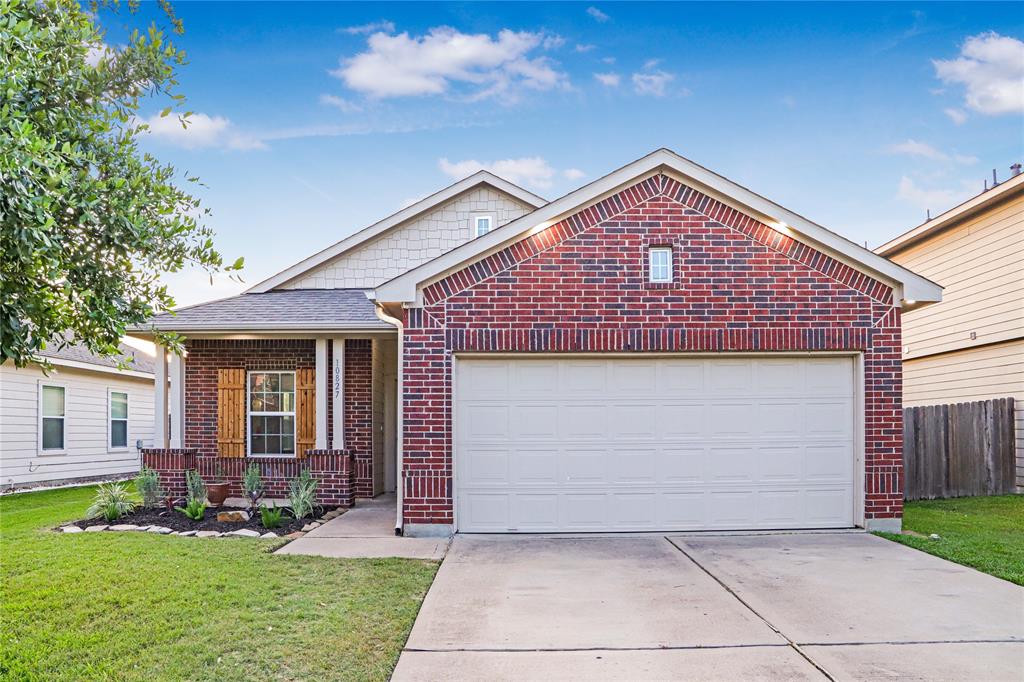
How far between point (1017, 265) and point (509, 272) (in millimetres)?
10411

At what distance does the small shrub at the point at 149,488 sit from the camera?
1135 centimetres

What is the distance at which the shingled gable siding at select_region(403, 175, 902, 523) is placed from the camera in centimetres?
916

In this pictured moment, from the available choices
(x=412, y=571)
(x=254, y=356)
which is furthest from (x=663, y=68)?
(x=412, y=571)

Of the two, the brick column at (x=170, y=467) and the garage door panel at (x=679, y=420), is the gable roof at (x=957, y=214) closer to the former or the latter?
the garage door panel at (x=679, y=420)

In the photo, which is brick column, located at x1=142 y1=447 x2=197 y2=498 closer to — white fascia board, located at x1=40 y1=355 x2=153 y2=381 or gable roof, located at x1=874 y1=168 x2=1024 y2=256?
white fascia board, located at x1=40 y1=355 x2=153 y2=381

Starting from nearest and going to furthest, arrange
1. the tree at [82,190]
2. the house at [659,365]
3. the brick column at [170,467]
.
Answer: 1. the tree at [82,190]
2. the house at [659,365]
3. the brick column at [170,467]

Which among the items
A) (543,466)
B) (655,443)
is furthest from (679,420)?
(543,466)

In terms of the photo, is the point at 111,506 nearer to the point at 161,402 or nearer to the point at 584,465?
the point at 161,402

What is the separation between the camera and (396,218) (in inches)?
569

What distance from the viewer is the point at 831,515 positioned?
30.9 ft

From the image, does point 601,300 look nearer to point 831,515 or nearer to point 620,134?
point 831,515

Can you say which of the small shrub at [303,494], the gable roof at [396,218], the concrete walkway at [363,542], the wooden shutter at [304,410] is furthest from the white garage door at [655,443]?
the gable roof at [396,218]

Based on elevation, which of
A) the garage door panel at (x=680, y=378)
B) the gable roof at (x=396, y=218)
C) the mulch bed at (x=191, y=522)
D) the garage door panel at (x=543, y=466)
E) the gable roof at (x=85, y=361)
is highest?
the gable roof at (x=396, y=218)

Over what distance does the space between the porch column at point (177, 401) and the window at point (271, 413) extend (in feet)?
3.67
